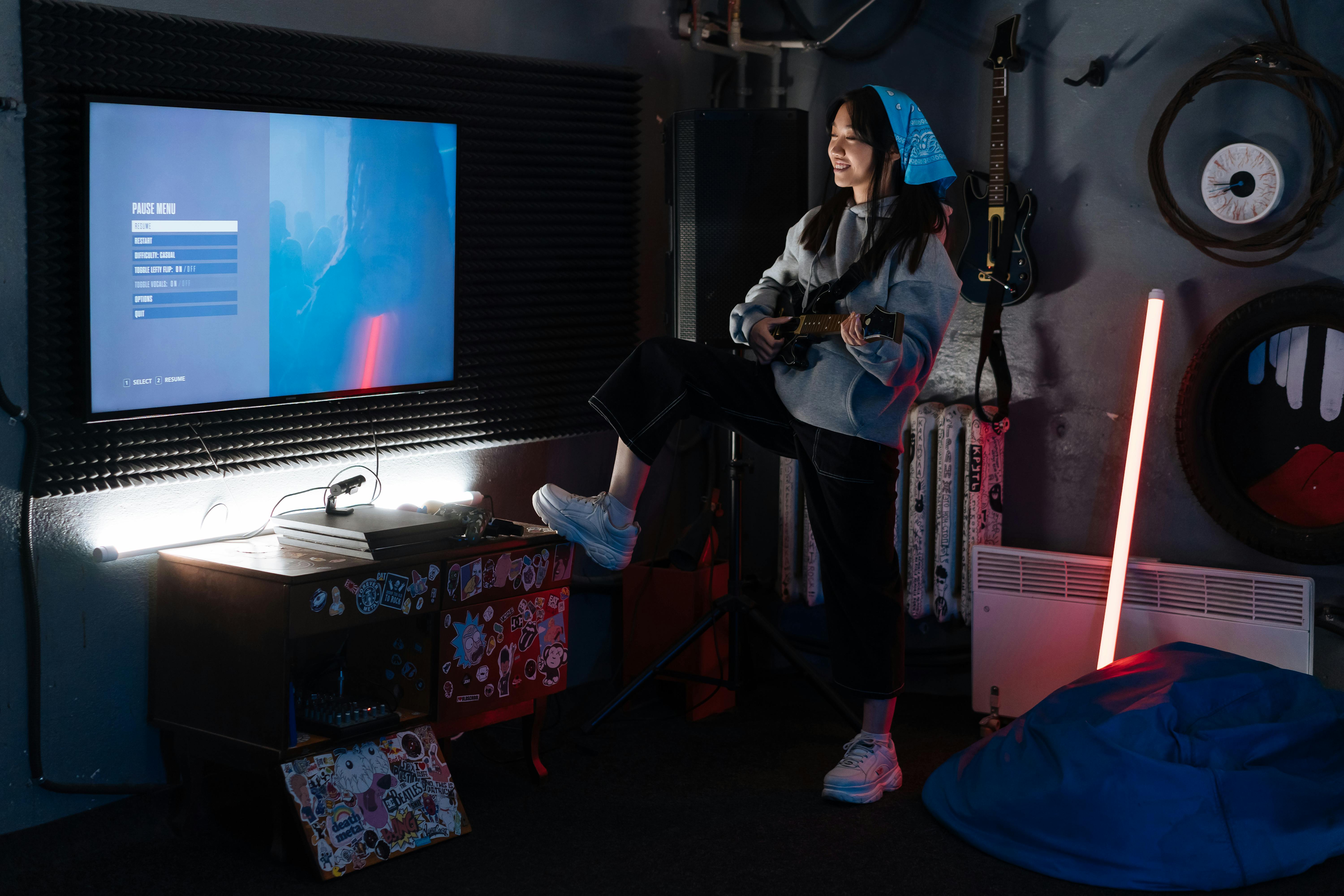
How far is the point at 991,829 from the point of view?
2.72m

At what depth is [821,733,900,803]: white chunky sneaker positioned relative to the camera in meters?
2.92

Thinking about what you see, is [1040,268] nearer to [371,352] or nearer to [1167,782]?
[1167,782]

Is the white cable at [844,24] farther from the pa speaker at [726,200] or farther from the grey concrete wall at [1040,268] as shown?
the pa speaker at [726,200]

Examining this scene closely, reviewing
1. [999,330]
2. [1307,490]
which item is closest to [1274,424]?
[1307,490]

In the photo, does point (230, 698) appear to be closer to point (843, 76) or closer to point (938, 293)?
point (938, 293)

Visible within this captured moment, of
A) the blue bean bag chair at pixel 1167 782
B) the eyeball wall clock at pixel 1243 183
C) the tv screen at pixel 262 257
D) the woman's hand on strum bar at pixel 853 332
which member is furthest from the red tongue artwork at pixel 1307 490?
the tv screen at pixel 262 257

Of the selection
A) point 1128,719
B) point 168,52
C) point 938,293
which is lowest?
point 1128,719

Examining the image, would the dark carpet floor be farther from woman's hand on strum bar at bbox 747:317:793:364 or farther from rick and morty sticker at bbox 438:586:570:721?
woman's hand on strum bar at bbox 747:317:793:364

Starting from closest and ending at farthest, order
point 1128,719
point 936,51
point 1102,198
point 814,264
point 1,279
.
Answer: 1. point 1,279
2. point 1128,719
3. point 814,264
4. point 1102,198
5. point 936,51

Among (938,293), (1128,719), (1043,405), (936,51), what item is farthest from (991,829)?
(936,51)

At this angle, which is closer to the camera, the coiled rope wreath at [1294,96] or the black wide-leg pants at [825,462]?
the black wide-leg pants at [825,462]

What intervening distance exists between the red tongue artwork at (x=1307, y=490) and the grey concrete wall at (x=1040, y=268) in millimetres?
→ 139

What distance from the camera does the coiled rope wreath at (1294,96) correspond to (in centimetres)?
313

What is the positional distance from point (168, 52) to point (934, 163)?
178 cm
